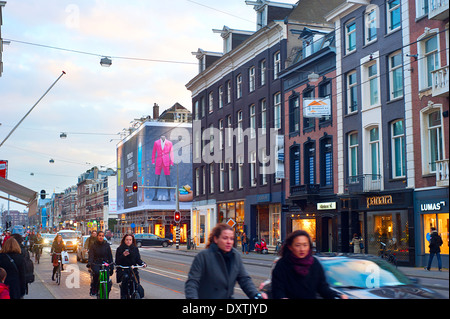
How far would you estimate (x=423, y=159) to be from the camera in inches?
984

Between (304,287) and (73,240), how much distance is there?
139ft

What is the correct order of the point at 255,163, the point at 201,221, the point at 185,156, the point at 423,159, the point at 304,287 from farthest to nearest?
the point at 185,156
the point at 201,221
the point at 255,163
the point at 423,159
the point at 304,287

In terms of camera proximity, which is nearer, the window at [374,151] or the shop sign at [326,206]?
the window at [374,151]

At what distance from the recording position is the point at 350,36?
109 ft

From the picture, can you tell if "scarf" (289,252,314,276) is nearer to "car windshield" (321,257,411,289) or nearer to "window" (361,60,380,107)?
"car windshield" (321,257,411,289)

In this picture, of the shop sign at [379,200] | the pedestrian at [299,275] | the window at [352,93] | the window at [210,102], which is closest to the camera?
the pedestrian at [299,275]

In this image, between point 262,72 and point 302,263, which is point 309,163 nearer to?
point 262,72

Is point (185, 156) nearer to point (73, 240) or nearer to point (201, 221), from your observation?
point (201, 221)

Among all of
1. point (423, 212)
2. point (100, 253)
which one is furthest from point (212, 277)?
point (423, 212)

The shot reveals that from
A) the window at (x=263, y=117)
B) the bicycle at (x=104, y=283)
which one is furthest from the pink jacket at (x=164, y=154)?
the bicycle at (x=104, y=283)

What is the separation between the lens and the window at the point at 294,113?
38844mm

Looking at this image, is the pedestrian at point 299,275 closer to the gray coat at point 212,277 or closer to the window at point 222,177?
the gray coat at point 212,277
